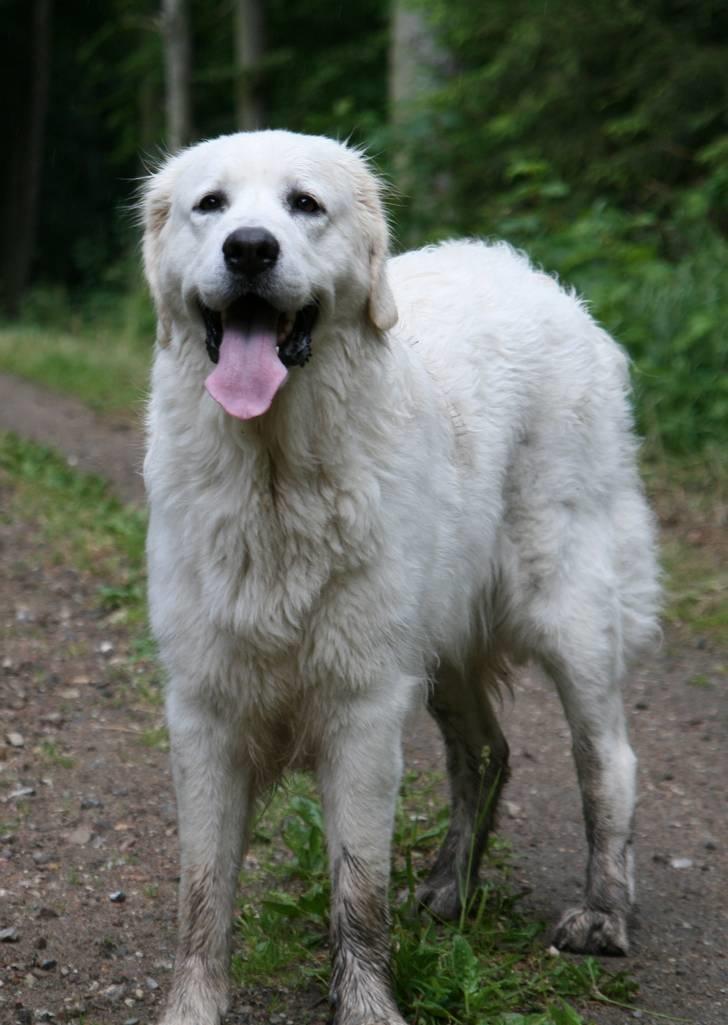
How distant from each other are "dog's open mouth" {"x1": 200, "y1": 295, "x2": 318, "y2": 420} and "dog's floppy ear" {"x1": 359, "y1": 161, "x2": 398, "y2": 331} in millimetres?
176

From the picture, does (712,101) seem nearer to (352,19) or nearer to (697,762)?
(697,762)

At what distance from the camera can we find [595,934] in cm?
366

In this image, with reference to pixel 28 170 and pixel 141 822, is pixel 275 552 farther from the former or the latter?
pixel 28 170

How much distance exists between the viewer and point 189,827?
313cm

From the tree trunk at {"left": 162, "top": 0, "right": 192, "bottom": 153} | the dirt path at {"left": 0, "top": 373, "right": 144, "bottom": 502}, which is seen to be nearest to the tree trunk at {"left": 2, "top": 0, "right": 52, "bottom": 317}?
the tree trunk at {"left": 162, "top": 0, "right": 192, "bottom": 153}

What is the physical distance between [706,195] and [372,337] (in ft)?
21.3

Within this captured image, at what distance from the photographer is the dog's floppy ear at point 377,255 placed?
123 inches

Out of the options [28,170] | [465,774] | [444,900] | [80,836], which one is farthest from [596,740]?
[28,170]

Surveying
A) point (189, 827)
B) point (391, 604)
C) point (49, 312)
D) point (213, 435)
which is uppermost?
point (213, 435)

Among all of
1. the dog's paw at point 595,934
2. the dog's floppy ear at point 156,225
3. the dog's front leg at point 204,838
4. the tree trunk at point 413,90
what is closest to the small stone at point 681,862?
the dog's paw at point 595,934

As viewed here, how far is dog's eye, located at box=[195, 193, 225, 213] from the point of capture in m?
3.01

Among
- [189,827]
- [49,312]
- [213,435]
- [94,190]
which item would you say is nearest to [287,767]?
[189,827]

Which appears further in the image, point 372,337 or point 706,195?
point 706,195

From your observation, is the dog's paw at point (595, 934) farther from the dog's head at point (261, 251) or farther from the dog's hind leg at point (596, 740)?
the dog's head at point (261, 251)
